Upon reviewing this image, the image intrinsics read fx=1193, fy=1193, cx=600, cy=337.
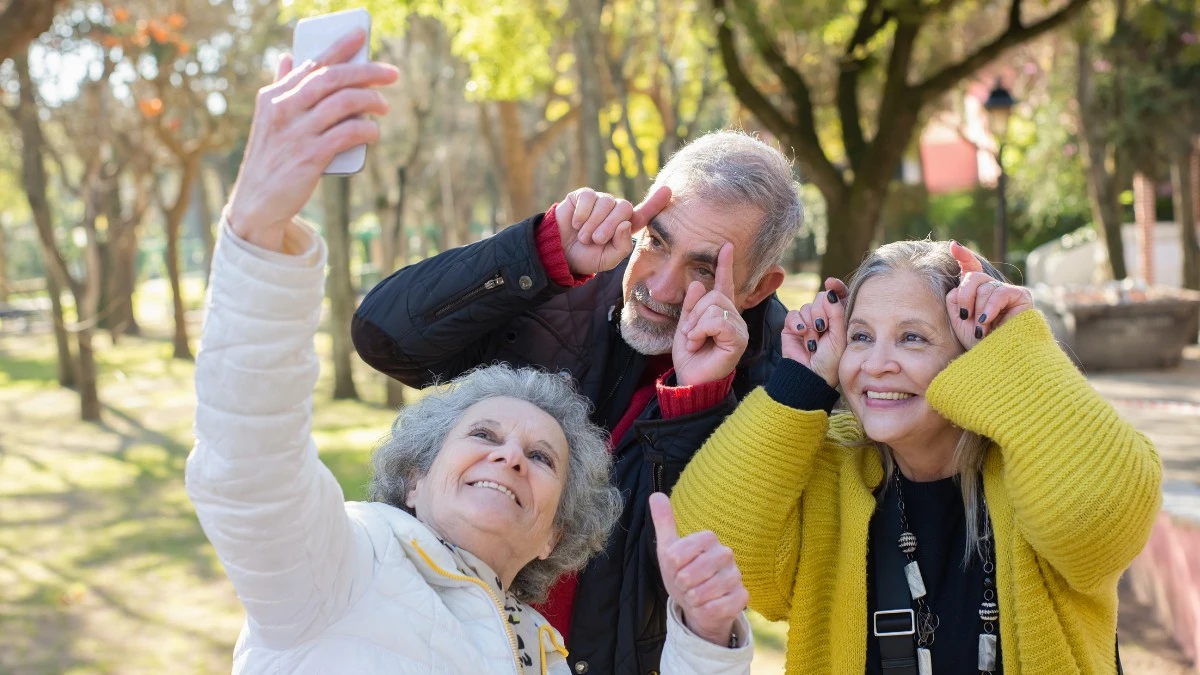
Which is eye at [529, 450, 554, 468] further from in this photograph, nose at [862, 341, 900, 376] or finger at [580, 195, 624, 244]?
nose at [862, 341, 900, 376]

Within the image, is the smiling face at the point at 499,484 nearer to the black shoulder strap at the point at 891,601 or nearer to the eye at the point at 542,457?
the eye at the point at 542,457

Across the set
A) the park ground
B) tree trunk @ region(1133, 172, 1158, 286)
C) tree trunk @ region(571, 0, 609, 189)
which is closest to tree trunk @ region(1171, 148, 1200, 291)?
tree trunk @ region(1133, 172, 1158, 286)

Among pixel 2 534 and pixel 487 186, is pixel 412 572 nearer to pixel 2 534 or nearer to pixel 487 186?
pixel 2 534

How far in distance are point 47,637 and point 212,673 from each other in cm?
139

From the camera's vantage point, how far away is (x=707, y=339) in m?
2.96

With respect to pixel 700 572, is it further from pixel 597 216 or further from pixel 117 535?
pixel 117 535

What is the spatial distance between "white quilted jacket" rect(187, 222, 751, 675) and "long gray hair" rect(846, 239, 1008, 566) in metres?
0.79

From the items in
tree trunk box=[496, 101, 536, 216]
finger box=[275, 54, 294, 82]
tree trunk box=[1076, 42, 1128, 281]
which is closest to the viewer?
finger box=[275, 54, 294, 82]

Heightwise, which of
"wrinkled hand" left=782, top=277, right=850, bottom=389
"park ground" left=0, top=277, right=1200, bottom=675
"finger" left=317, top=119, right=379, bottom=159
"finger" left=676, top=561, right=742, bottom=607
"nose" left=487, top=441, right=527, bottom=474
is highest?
"finger" left=317, top=119, right=379, bottom=159

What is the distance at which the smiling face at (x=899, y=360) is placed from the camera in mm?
2709

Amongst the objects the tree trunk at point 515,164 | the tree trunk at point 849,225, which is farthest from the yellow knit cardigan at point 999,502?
the tree trunk at point 515,164

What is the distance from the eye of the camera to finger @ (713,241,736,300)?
306 cm

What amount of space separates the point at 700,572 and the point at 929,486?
963 millimetres

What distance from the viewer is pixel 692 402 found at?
2.93 metres
